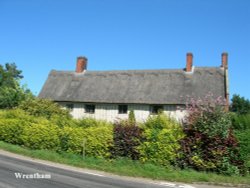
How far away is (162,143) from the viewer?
17375 millimetres

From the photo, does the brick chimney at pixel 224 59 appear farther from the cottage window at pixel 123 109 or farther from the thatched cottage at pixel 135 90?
the cottage window at pixel 123 109

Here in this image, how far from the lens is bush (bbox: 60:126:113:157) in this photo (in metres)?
18.9

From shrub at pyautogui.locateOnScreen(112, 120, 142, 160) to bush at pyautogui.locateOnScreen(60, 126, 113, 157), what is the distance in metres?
0.32

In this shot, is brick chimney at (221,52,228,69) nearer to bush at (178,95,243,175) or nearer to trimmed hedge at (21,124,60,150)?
bush at (178,95,243,175)

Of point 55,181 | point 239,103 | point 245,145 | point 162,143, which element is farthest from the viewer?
point 239,103

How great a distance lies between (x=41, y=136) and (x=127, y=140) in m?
5.81

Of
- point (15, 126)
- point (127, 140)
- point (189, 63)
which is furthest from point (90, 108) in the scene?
point (127, 140)

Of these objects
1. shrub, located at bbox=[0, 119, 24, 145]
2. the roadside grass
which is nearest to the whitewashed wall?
shrub, located at bbox=[0, 119, 24, 145]

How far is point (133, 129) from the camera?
1864 centimetres

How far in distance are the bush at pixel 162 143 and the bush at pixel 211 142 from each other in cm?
41

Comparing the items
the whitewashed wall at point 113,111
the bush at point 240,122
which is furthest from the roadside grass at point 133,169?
the whitewashed wall at point 113,111

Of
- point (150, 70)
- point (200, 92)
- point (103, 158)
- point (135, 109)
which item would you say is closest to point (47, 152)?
point (103, 158)

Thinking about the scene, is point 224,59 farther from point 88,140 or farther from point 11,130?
point 11,130

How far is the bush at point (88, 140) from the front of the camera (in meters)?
18.9
